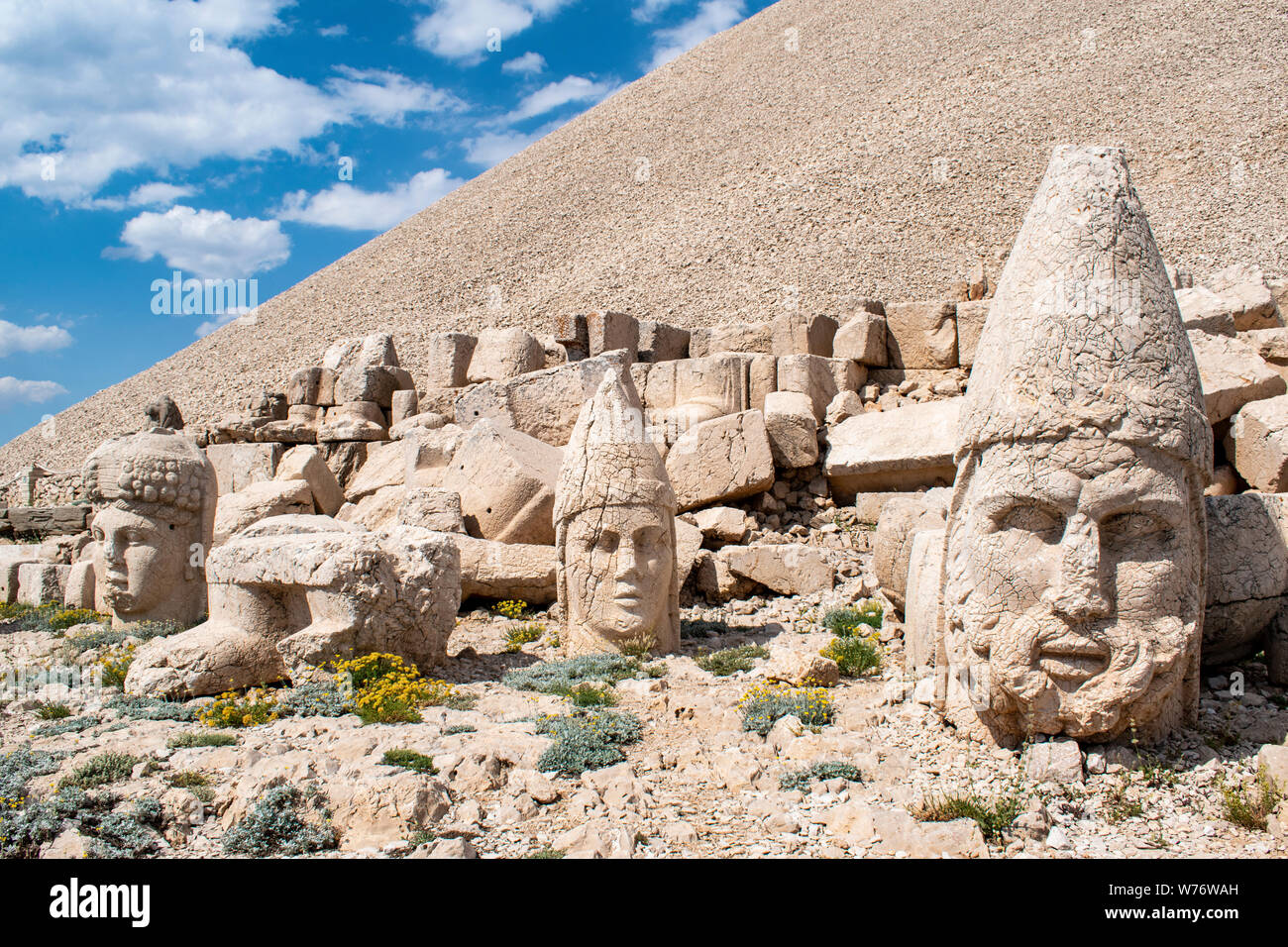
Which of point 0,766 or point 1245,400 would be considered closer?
point 0,766

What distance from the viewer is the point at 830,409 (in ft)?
35.1

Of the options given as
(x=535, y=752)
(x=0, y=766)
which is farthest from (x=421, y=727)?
(x=0, y=766)

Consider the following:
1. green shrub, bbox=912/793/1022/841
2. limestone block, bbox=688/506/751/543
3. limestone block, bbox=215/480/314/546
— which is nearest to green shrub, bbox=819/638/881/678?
green shrub, bbox=912/793/1022/841

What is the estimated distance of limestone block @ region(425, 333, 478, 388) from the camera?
1410 cm

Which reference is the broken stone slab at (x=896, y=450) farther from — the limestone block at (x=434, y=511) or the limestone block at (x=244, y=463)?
the limestone block at (x=244, y=463)

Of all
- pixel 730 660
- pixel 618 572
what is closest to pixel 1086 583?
pixel 730 660

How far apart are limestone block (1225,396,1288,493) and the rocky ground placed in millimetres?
2279

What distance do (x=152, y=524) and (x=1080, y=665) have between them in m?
6.92

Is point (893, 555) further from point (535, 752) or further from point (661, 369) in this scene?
point (661, 369)

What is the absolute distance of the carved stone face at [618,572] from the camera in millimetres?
6363

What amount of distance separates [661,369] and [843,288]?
1404 centimetres

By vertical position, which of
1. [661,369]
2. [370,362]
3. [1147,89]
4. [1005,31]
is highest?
[1005,31]

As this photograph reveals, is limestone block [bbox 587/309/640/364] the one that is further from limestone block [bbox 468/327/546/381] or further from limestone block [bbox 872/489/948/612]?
limestone block [bbox 872/489/948/612]

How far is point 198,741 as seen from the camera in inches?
184
